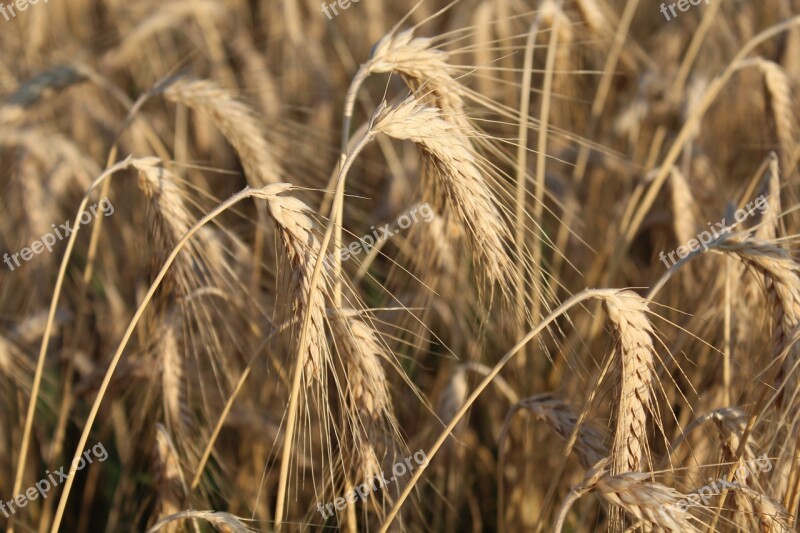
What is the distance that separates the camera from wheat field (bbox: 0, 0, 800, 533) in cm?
125

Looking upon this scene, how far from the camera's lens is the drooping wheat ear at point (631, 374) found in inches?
46.4

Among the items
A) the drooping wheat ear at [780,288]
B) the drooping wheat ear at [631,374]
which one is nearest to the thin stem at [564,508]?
the drooping wheat ear at [631,374]

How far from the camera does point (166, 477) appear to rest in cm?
152

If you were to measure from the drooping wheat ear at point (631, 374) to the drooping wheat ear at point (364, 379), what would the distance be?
355mm

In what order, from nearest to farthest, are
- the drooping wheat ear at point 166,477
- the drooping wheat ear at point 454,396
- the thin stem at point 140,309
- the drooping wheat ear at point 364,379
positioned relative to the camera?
the thin stem at point 140,309 < the drooping wheat ear at point 364,379 < the drooping wheat ear at point 166,477 < the drooping wheat ear at point 454,396

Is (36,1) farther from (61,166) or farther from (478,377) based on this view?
(478,377)

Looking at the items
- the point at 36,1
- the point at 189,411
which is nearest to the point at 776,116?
the point at 189,411

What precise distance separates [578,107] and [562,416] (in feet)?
6.42

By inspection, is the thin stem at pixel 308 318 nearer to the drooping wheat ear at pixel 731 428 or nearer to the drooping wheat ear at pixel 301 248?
the drooping wheat ear at pixel 301 248

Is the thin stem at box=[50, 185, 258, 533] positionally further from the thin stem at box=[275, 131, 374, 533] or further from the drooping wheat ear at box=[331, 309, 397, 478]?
the drooping wheat ear at box=[331, 309, 397, 478]

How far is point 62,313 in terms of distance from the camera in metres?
2.22

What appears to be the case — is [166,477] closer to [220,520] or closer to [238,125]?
[220,520]

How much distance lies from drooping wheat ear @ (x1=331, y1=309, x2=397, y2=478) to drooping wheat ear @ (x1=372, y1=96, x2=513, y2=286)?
0.24 meters

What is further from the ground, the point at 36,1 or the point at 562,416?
the point at 36,1
